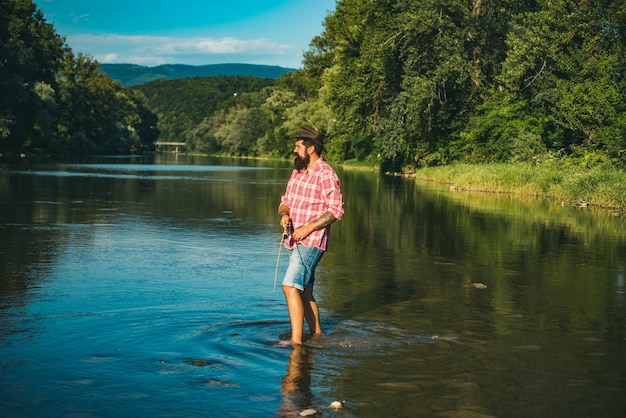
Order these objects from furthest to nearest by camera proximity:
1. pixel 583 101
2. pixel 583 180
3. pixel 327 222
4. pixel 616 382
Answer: pixel 583 101
pixel 583 180
pixel 327 222
pixel 616 382

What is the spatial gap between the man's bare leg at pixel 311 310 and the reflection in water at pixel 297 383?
0.50 m

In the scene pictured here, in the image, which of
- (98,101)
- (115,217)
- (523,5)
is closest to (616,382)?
(115,217)

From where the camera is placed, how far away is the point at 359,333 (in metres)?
8.17

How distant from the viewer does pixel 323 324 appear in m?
8.63

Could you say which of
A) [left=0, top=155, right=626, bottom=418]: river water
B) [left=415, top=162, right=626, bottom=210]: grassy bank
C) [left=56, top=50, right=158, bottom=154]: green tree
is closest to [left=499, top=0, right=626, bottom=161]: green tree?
[left=415, top=162, right=626, bottom=210]: grassy bank

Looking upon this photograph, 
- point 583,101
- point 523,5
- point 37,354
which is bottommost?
point 37,354

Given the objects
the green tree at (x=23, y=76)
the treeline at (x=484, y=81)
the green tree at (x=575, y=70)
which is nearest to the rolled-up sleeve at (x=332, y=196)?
the treeline at (x=484, y=81)

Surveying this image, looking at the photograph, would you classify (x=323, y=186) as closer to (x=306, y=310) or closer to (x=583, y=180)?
(x=306, y=310)

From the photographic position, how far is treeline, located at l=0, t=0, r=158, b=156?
3059 inches

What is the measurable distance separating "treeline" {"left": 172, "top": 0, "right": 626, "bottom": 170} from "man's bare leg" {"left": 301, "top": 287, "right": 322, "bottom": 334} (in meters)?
33.3

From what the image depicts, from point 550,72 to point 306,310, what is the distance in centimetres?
4125

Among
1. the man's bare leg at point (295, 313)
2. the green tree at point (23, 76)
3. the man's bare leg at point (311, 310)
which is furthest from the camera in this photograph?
the green tree at point (23, 76)

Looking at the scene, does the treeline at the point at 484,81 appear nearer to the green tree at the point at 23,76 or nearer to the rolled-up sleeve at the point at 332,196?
the green tree at the point at 23,76

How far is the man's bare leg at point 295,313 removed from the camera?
7.57m
